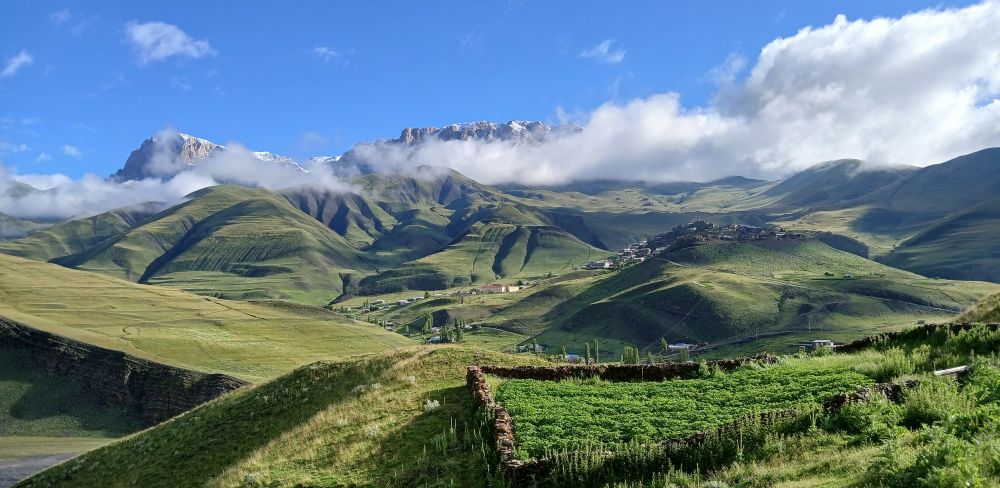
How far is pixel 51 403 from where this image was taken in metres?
128

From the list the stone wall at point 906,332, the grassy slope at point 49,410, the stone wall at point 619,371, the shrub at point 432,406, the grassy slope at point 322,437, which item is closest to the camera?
the grassy slope at point 322,437

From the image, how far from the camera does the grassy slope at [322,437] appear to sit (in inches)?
1061

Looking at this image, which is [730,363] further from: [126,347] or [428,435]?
[126,347]

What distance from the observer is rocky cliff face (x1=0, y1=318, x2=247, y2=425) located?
12356cm

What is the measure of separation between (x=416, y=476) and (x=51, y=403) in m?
137

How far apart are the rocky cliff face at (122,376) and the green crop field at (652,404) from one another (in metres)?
109

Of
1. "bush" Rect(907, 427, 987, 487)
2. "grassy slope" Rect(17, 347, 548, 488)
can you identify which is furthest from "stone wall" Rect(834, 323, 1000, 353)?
"grassy slope" Rect(17, 347, 548, 488)

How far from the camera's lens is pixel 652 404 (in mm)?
27141

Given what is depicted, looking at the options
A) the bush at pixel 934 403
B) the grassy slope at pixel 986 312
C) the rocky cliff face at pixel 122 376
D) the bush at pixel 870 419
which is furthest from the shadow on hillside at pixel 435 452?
the rocky cliff face at pixel 122 376

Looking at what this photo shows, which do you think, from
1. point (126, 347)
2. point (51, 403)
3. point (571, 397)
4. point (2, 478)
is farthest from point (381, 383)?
point (126, 347)

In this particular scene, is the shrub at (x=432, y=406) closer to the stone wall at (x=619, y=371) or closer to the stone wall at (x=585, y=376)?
the stone wall at (x=585, y=376)

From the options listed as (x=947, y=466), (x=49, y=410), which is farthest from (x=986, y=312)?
(x=49, y=410)

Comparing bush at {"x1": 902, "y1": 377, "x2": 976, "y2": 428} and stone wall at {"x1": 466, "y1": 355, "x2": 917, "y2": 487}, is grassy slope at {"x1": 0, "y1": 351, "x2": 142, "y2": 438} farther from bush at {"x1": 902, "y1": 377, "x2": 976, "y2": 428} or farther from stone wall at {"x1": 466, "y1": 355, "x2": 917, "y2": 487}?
bush at {"x1": 902, "y1": 377, "x2": 976, "y2": 428}

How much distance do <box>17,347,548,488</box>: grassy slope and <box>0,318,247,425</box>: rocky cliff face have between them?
75217 millimetres
